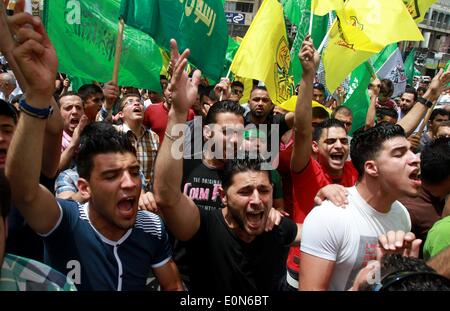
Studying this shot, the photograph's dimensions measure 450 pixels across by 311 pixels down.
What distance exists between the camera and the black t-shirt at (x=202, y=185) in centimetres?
316

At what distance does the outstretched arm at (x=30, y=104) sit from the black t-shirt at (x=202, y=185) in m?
1.32

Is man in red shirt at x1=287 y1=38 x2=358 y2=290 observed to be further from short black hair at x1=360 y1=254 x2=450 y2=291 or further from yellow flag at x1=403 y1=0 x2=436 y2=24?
yellow flag at x1=403 y1=0 x2=436 y2=24

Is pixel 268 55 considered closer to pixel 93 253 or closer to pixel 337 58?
pixel 337 58

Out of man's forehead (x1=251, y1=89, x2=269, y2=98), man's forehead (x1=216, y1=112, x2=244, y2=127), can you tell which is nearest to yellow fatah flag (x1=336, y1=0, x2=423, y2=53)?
man's forehead (x1=251, y1=89, x2=269, y2=98)

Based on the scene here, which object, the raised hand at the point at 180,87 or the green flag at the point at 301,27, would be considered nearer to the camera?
the raised hand at the point at 180,87

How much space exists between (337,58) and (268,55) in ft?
2.58

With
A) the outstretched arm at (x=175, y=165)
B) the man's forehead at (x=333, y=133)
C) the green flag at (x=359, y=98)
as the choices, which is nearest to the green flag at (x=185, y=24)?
the man's forehead at (x=333, y=133)

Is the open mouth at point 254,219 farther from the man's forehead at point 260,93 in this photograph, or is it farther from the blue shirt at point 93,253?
the man's forehead at point 260,93

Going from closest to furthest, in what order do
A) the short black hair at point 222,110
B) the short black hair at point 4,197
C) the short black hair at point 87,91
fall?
the short black hair at point 4,197
the short black hair at point 222,110
the short black hair at point 87,91

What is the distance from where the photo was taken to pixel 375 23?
4.91 metres

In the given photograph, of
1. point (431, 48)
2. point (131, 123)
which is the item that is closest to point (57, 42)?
point (131, 123)

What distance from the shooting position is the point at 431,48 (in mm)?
64125

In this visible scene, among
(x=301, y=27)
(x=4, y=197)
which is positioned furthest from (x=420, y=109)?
(x=4, y=197)
